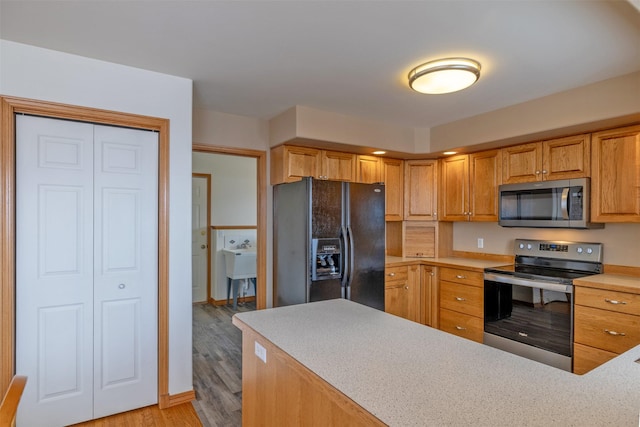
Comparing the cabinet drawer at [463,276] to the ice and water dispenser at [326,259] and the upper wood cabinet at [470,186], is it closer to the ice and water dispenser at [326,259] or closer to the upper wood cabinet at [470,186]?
the upper wood cabinet at [470,186]

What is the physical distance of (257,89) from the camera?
9.33 ft

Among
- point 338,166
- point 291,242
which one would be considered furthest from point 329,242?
point 338,166

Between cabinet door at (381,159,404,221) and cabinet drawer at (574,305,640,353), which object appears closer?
cabinet drawer at (574,305,640,353)

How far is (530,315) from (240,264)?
12.1 ft

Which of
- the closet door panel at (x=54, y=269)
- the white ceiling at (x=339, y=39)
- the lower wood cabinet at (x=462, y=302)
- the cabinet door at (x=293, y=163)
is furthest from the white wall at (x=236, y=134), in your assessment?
the lower wood cabinet at (x=462, y=302)

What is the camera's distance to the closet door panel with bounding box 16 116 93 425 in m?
2.18

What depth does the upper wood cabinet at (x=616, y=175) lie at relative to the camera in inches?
106

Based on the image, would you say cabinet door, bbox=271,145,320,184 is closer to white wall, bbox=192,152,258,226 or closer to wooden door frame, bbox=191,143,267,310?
wooden door frame, bbox=191,143,267,310

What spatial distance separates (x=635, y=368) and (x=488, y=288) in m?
2.37

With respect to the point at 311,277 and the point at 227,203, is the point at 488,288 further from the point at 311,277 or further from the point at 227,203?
the point at 227,203

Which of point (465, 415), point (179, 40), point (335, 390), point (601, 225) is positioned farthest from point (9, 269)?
point (601, 225)

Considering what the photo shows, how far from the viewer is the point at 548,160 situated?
323 centimetres

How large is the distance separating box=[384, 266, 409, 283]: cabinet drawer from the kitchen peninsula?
2.16 metres

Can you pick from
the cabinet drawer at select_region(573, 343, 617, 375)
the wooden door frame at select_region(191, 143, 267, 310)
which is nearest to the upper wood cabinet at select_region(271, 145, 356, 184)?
the wooden door frame at select_region(191, 143, 267, 310)
